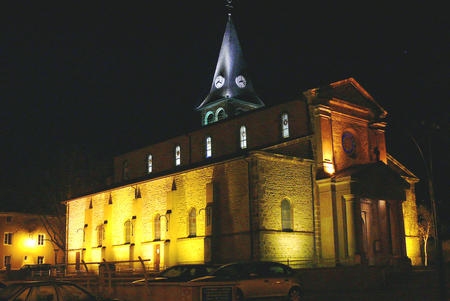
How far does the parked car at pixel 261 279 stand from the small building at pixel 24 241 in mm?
45137

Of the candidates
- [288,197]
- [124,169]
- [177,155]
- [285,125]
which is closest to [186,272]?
[288,197]

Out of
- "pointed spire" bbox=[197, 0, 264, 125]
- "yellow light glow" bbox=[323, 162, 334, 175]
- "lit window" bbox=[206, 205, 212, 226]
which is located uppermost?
"pointed spire" bbox=[197, 0, 264, 125]

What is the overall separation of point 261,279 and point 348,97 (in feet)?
75.7

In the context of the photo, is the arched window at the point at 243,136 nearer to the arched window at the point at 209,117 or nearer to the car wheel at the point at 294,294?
the arched window at the point at 209,117

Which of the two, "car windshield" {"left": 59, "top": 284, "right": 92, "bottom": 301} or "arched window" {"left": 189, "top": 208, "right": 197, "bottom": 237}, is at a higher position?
"arched window" {"left": 189, "top": 208, "right": 197, "bottom": 237}

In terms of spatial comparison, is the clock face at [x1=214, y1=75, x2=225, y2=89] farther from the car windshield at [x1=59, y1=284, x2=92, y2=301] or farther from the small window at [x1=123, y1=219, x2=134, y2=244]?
the car windshield at [x1=59, y1=284, x2=92, y2=301]

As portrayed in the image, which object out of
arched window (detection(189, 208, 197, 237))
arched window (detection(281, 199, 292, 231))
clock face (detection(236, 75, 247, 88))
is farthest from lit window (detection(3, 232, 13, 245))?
arched window (detection(281, 199, 292, 231))

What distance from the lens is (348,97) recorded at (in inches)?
1571

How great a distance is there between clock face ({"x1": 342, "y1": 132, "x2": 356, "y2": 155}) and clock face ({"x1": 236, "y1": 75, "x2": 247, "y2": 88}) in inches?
748

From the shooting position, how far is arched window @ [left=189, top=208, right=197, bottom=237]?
38938 mm

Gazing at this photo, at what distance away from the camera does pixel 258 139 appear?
40.8 metres

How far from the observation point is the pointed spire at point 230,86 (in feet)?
183

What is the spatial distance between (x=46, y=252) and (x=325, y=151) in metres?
42.7

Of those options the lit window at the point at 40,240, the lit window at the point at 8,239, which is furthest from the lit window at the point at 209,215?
the lit window at the point at 40,240
